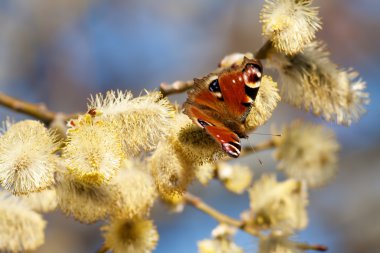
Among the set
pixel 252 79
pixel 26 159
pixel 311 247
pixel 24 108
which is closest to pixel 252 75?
pixel 252 79

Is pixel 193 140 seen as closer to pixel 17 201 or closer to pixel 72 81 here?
pixel 17 201

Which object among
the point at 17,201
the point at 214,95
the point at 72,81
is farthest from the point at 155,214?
the point at 214,95

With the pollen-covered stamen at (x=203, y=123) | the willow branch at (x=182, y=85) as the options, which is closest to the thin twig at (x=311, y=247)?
the willow branch at (x=182, y=85)

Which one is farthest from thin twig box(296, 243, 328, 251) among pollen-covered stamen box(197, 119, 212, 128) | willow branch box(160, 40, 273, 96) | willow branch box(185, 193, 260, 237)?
pollen-covered stamen box(197, 119, 212, 128)

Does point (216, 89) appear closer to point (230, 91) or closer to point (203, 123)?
point (230, 91)

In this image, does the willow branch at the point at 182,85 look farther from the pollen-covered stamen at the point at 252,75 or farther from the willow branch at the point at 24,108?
the willow branch at the point at 24,108

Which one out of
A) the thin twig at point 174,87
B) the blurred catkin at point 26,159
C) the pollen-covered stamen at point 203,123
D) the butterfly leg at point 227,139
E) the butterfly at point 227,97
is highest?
the thin twig at point 174,87

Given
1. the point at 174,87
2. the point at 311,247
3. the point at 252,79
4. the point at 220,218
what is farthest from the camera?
the point at 220,218

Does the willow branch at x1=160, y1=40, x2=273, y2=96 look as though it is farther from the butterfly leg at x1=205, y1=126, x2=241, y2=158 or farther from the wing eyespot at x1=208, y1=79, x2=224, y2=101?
the butterfly leg at x1=205, y1=126, x2=241, y2=158
